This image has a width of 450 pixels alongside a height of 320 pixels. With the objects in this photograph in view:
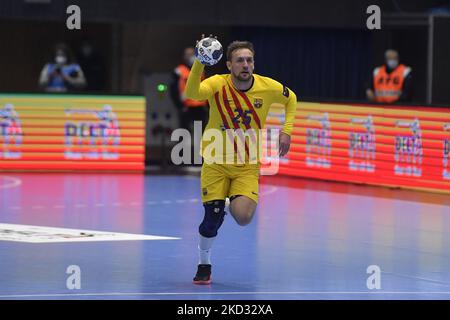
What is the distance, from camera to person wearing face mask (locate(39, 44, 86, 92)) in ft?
82.2

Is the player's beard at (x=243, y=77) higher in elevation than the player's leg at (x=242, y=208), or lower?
higher

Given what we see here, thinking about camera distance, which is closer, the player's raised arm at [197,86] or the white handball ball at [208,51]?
the white handball ball at [208,51]

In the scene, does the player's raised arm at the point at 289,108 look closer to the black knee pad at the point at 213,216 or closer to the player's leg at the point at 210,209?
the player's leg at the point at 210,209

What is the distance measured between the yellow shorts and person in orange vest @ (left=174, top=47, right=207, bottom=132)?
39.3 ft

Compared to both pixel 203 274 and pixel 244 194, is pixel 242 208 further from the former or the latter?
pixel 203 274

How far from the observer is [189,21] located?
82.3ft

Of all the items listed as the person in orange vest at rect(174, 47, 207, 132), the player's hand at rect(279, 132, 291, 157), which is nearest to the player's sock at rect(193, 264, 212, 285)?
the player's hand at rect(279, 132, 291, 157)

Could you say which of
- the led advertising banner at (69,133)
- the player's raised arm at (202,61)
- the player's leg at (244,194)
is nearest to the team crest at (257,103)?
the player's raised arm at (202,61)

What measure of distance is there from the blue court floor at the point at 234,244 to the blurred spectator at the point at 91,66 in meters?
4.99

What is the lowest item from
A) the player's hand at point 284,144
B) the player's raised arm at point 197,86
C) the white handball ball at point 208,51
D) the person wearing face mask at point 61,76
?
the player's hand at point 284,144

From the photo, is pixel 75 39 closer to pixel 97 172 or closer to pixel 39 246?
pixel 97 172

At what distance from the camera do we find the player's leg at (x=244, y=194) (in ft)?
41.1
